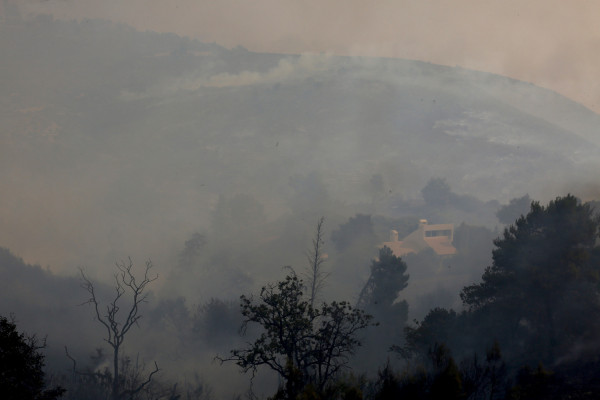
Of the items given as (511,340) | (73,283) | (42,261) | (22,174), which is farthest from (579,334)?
(22,174)

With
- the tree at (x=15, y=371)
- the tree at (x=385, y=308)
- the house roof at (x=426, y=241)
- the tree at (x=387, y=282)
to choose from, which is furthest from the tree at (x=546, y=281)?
the house roof at (x=426, y=241)

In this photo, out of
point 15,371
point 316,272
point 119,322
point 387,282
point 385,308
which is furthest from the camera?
point 119,322

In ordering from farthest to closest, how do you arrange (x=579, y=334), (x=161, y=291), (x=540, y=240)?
(x=161, y=291), (x=540, y=240), (x=579, y=334)

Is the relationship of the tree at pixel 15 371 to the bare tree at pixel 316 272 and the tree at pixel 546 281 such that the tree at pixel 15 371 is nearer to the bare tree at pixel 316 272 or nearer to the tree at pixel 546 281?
the bare tree at pixel 316 272

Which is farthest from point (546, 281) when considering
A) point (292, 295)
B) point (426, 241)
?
point (426, 241)

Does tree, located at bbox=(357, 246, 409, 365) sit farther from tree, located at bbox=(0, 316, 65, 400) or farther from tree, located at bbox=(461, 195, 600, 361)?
tree, located at bbox=(0, 316, 65, 400)

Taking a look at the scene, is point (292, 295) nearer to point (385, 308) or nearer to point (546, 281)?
point (546, 281)

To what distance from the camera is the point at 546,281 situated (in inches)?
1378

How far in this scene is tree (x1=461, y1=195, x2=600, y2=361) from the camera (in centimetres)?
3478

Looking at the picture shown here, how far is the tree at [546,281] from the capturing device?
3478 cm

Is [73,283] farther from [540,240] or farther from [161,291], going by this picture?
[540,240]

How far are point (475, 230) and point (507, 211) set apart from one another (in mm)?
10036

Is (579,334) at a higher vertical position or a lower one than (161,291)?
lower

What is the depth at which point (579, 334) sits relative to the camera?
112 ft
